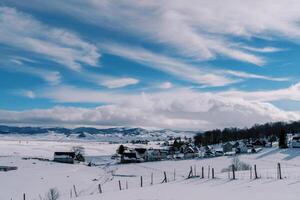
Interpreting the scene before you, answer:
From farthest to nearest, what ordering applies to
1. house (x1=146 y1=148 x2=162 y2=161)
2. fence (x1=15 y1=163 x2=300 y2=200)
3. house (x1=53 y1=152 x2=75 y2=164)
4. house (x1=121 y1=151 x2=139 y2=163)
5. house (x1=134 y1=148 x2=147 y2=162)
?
house (x1=146 y1=148 x2=162 y2=161) → house (x1=134 y1=148 x2=147 y2=162) → house (x1=53 y1=152 x2=75 y2=164) → house (x1=121 y1=151 x2=139 y2=163) → fence (x1=15 y1=163 x2=300 y2=200)

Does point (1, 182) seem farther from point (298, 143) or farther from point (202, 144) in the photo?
point (202, 144)

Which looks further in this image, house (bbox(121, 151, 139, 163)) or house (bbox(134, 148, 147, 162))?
house (bbox(134, 148, 147, 162))

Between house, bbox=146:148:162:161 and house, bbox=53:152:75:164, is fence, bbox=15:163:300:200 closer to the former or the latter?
house, bbox=53:152:75:164

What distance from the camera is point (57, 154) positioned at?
130 m

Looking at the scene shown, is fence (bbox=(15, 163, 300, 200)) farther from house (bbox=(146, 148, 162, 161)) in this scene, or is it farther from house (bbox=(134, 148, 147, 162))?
house (bbox=(146, 148, 162, 161))

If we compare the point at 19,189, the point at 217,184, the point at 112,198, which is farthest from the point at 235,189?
the point at 19,189

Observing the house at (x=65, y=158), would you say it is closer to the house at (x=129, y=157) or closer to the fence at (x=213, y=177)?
the house at (x=129, y=157)

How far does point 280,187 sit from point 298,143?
90045 millimetres

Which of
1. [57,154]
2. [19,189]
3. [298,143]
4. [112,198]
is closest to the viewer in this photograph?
[112,198]

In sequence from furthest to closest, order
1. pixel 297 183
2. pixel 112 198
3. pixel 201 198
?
1. pixel 297 183
2. pixel 112 198
3. pixel 201 198

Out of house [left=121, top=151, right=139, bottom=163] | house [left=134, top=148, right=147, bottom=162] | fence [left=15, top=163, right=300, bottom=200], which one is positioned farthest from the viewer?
house [left=134, top=148, right=147, bottom=162]

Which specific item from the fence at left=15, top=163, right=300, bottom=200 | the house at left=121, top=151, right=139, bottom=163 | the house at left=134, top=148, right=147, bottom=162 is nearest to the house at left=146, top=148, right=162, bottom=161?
the house at left=134, top=148, right=147, bottom=162

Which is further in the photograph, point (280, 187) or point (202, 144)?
point (202, 144)

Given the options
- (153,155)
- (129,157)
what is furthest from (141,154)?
(129,157)
